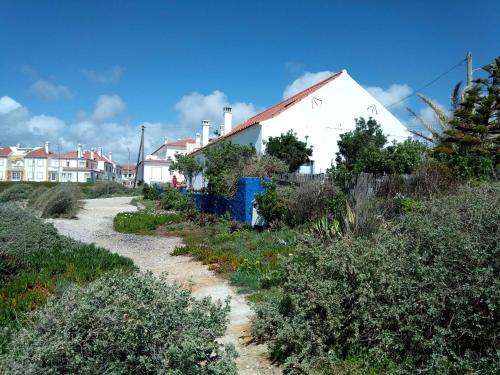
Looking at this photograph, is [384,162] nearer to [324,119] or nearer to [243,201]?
[243,201]

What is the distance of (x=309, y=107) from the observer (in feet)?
71.6

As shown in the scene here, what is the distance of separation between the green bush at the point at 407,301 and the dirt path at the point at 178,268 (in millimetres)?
289

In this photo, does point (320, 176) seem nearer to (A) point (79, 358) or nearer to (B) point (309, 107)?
(B) point (309, 107)

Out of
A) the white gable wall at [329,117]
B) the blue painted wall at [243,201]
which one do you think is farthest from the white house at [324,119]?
the blue painted wall at [243,201]

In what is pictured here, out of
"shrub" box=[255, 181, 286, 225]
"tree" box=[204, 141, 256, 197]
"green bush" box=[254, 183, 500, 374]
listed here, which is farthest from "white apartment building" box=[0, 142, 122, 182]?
"green bush" box=[254, 183, 500, 374]

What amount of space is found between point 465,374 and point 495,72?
15.0 m

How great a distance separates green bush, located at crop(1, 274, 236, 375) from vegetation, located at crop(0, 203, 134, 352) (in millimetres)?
1728

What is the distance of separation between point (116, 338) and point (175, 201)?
57.1 ft

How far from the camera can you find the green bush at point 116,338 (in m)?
2.79

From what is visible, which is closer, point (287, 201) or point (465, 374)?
point (465, 374)

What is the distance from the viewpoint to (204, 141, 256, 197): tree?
50.9 ft

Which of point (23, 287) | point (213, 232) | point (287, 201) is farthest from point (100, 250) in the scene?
point (287, 201)

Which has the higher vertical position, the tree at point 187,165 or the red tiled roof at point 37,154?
the red tiled roof at point 37,154

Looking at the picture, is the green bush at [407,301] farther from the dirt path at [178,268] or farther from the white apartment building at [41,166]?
the white apartment building at [41,166]
